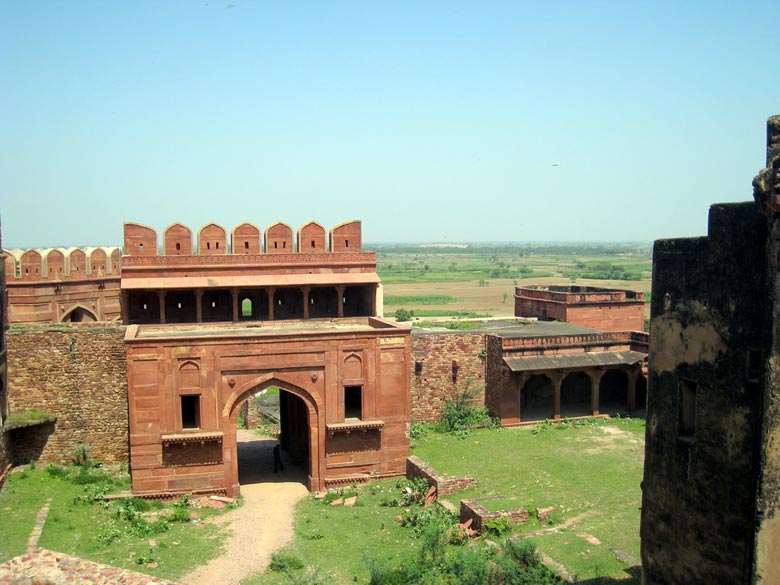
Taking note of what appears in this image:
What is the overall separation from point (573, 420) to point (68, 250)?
1857 cm

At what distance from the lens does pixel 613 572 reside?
38.5ft

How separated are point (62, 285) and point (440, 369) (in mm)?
13858

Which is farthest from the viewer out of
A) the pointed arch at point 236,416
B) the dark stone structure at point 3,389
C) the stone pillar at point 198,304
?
the stone pillar at point 198,304

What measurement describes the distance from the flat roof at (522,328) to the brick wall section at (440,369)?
63 cm

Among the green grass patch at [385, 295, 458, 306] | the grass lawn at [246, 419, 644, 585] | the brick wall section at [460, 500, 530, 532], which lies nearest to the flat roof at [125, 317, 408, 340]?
the grass lawn at [246, 419, 644, 585]

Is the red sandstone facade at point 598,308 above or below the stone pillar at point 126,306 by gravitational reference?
below

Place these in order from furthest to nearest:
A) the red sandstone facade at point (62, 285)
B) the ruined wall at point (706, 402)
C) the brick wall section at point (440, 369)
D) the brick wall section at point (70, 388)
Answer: the red sandstone facade at point (62, 285)
the brick wall section at point (440, 369)
the brick wall section at point (70, 388)
the ruined wall at point (706, 402)

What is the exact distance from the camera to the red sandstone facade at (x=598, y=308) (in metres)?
30.1

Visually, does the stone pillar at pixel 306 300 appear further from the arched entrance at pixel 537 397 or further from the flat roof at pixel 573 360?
the arched entrance at pixel 537 397

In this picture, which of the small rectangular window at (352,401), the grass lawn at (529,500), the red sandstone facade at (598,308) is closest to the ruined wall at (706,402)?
the grass lawn at (529,500)

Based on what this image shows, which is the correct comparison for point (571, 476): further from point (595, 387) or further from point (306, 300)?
point (306, 300)

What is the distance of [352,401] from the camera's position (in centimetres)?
2036

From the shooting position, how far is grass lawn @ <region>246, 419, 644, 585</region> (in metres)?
13.1

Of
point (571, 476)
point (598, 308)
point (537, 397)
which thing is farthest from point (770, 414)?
point (598, 308)
